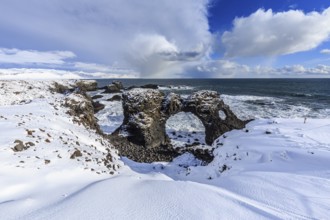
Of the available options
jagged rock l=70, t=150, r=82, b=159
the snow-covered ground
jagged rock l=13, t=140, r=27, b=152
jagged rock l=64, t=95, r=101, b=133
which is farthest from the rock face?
jagged rock l=13, t=140, r=27, b=152

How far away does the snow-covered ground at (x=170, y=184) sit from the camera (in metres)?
6.14

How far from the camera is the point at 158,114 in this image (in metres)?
24.8

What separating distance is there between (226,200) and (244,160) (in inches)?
256

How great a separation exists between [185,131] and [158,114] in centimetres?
642

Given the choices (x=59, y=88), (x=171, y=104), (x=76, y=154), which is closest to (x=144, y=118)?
(x=171, y=104)

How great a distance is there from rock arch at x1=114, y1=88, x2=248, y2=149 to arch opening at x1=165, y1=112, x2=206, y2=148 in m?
1.47

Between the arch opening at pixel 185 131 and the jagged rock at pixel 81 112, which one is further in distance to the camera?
the arch opening at pixel 185 131

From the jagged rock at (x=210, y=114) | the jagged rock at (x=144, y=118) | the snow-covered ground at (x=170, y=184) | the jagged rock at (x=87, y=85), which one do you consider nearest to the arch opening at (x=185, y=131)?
the jagged rock at (x=210, y=114)

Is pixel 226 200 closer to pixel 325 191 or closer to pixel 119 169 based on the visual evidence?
pixel 325 191

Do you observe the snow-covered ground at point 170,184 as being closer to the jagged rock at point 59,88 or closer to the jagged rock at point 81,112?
the jagged rock at point 81,112

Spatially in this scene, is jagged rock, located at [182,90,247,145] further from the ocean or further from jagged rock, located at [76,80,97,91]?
jagged rock, located at [76,80,97,91]

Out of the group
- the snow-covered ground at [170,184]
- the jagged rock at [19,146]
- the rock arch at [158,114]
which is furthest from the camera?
the rock arch at [158,114]

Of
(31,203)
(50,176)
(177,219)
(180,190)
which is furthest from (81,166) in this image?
(177,219)

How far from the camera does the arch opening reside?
25156mm
